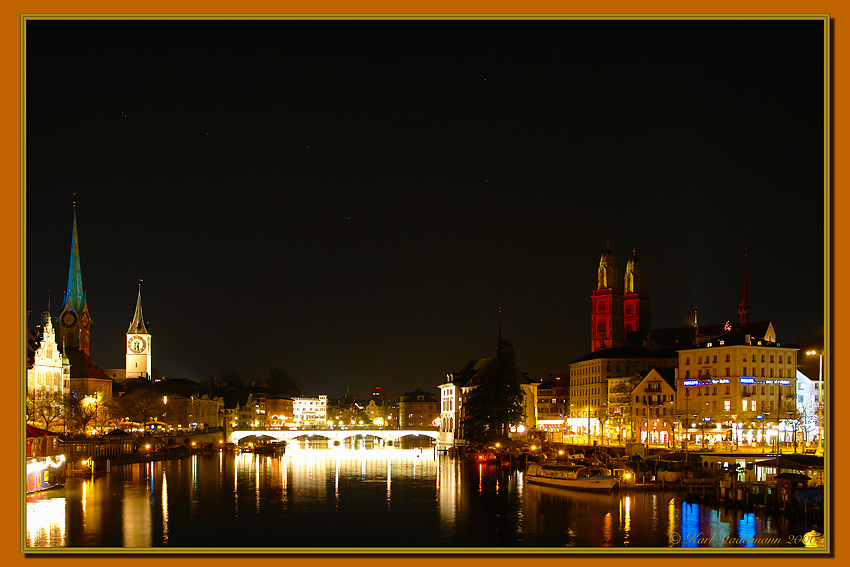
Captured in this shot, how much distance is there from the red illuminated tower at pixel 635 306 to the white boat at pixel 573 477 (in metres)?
93.9

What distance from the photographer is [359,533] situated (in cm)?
4019

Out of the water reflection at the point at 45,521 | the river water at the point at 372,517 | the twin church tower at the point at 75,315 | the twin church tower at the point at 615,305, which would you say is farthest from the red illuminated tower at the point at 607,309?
the water reflection at the point at 45,521

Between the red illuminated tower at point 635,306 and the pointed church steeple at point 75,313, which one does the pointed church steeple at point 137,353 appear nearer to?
the pointed church steeple at point 75,313

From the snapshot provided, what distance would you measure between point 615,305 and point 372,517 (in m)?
116

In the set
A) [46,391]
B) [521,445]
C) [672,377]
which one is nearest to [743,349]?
[672,377]

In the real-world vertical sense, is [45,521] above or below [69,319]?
below

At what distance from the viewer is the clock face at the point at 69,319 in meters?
144

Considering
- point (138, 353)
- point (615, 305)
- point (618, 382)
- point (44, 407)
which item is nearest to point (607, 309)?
point (615, 305)

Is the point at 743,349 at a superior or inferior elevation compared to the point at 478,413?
superior

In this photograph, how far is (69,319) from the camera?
144500mm

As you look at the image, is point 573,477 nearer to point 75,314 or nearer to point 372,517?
point 372,517

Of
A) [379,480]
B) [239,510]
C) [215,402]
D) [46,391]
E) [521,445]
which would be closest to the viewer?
[239,510]
